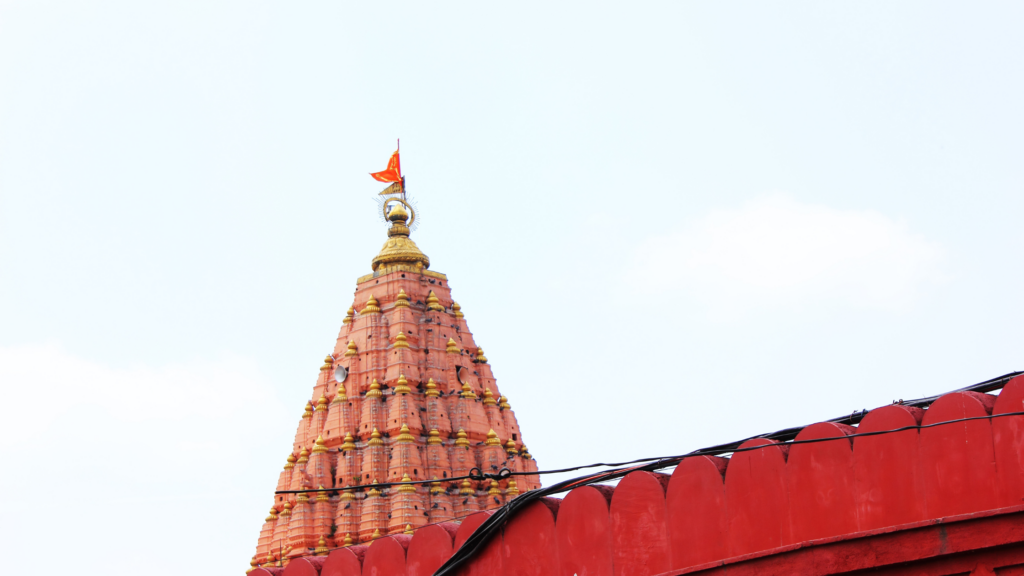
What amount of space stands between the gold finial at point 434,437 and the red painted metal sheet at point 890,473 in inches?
906

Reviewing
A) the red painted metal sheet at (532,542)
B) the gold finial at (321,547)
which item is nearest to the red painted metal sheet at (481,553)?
the red painted metal sheet at (532,542)

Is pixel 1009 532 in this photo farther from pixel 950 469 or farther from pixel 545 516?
pixel 545 516

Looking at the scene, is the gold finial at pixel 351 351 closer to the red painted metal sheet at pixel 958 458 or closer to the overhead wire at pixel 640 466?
the overhead wire at pixel 640 466

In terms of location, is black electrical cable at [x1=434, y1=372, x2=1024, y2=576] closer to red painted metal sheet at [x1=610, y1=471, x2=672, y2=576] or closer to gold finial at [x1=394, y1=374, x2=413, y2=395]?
red painted metal sheet at [x1=610, y1=471, x2=672, y2=576]

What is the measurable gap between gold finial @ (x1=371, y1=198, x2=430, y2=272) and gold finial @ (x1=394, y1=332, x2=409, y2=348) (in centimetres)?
308

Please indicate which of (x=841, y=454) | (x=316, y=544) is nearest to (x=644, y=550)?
(x=841, y=454)

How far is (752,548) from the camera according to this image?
12539mm

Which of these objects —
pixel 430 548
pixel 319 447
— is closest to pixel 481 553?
pixel 430 548

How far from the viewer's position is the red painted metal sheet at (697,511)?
12906 millimetres

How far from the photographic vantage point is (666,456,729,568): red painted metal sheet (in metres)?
12.9

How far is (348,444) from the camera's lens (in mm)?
34438

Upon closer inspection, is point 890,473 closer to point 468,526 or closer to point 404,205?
point 468,526

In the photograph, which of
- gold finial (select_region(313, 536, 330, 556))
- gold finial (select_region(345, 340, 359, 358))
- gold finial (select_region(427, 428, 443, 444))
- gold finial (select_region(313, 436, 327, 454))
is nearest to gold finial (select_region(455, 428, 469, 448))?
gold finial (select_region(427, 428, 443, 444))

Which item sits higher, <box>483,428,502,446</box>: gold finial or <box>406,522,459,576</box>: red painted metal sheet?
<box>483,428,502,446</box>: gold finial
